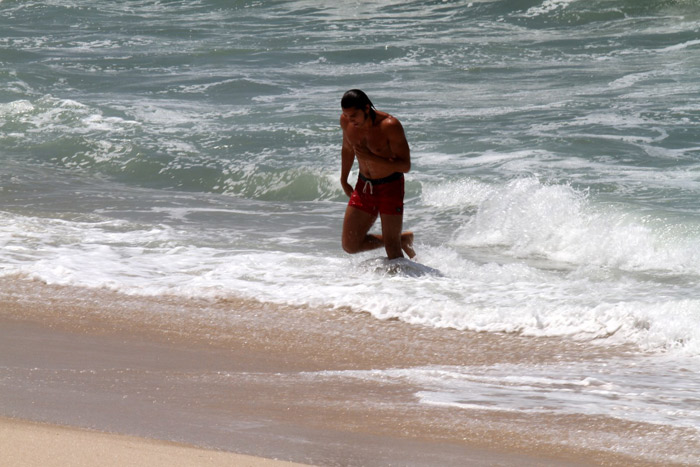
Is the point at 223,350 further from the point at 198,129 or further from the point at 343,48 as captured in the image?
the point at 343,48

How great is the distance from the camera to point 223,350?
528 centimetres

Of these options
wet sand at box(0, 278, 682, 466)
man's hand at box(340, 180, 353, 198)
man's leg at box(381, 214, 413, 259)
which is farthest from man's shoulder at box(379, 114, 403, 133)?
wet sand at box(0, 278, 682, 466)

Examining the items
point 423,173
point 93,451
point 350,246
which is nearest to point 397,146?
point 350,246

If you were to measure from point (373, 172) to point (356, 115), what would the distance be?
0.58 m

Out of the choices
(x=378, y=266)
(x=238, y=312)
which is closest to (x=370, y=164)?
(x=378, y=266)

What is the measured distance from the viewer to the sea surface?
19.3ft

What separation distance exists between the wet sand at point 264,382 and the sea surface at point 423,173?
→ 241 mm

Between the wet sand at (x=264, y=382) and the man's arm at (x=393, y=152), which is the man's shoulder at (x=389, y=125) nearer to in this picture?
the man's arm at (x=393, y=152)

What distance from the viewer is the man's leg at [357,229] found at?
699cm

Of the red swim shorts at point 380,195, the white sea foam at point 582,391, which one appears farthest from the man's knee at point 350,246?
the white sea foam at point 582,391

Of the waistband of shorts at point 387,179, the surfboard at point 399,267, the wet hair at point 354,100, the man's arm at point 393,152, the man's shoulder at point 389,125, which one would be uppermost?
the wet hair at point 354,100

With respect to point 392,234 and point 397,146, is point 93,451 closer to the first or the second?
point 397,146

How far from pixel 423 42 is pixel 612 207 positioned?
42.2 feet

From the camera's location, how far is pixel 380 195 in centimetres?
689
